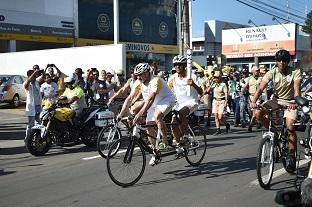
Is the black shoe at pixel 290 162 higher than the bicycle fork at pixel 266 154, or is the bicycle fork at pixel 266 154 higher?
the bicycle fork at pixel 266 154

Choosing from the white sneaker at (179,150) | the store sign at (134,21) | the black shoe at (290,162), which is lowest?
the black shoe at (290,162)

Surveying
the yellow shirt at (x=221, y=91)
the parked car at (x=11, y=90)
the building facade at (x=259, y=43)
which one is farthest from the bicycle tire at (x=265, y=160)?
the building facade at (x=259, y=43)

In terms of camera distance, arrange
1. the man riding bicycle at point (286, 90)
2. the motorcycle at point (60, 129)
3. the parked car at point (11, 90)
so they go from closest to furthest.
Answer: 1. the man riding bicycle at point (286, 90)
2. the motorcycle at point (60, 129)
3. the parked car at point (11, 90)

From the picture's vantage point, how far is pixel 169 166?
27.1 ft

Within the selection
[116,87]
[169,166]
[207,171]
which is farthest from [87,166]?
[116,87]

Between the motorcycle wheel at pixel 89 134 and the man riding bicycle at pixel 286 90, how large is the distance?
4690mm

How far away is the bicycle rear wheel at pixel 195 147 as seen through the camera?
8.10 metres

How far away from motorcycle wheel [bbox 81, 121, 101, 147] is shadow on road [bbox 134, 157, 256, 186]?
3.25 m

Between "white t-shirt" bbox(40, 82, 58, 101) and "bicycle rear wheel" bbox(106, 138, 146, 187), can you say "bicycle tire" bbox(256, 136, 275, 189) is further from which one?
"white t-shirt" bbox(40, 82, 58, 101)

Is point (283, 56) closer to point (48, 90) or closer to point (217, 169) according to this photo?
point (217, 169)

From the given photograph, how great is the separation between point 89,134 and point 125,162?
400 centimetres

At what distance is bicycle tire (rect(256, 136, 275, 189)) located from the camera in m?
6.51

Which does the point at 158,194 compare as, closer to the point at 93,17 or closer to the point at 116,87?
the point at 116,87

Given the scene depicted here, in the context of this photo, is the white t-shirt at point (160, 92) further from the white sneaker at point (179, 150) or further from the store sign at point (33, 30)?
the store sign at point (33, 30)
